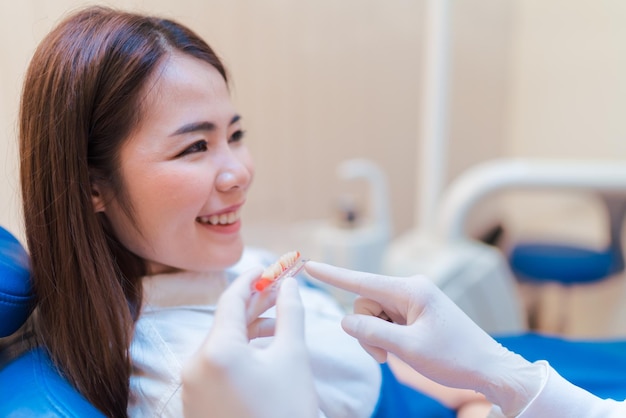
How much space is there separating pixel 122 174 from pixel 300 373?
0.36 meters

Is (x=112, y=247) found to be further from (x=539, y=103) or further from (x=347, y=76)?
(x=539, y=103)

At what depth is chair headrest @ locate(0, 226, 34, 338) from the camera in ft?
1.89

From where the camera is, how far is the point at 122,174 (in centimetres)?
64

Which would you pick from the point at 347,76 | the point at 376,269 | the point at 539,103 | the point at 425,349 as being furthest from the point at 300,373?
the point at 539,103

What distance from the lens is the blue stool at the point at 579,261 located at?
5.58 ft

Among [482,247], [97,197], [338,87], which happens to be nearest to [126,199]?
[97,197]

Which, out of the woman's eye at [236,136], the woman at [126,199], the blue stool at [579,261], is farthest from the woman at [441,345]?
the blue stool at [579,261]

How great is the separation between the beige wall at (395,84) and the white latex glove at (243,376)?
0.85m

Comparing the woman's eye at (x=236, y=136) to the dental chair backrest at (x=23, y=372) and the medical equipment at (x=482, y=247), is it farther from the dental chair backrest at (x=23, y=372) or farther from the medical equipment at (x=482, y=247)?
the medical equipment at (x=482, y=247)

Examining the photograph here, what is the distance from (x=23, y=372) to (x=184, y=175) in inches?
11.7

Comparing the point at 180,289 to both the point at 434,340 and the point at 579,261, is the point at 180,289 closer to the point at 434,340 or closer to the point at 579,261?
the point at 434,340

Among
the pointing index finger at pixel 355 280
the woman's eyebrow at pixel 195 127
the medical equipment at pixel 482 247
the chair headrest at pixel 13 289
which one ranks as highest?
the woman's eyebrow at pixel 195 127

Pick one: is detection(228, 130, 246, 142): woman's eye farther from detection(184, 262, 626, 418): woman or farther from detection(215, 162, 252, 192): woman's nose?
detection(184, 262, 626, 418): woman

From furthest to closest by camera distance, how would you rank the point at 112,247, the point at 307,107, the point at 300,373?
1. the point at 307,107
2. the point at 112,247
3. the point at 300,373
